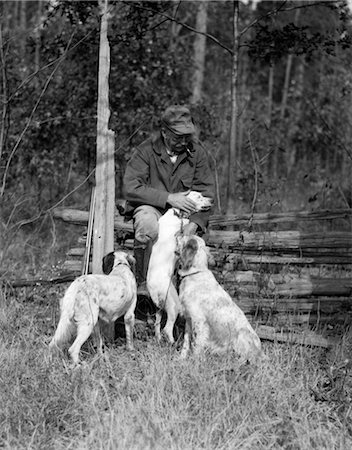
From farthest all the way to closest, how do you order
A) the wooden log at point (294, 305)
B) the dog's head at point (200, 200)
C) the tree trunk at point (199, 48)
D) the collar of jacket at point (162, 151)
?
the tree trunk at point (199, 48) → the wooden log at point (294, 305) → the collar of jacket at point (162, 151) → the dog's head at point (200, 200)

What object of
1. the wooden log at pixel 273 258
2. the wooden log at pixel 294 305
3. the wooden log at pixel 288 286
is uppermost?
the wooden log at pixel 273 258

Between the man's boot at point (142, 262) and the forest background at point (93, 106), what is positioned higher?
the forest background at point (93, 106)

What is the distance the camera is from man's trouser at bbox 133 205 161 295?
17.7ft

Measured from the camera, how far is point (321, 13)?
21.9 meters

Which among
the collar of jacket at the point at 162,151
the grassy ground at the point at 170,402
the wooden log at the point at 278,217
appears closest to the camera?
the grassy ground at the point at 170,402

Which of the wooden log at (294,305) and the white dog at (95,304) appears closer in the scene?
the white dog at (95,304)

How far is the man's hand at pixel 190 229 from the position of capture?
541cm

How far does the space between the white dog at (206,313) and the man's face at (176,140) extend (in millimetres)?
806

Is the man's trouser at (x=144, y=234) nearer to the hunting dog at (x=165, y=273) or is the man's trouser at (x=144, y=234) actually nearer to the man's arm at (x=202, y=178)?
the hunting dog at (x=165, y=273)

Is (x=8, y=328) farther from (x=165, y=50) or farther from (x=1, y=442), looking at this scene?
(x=165, y=50)

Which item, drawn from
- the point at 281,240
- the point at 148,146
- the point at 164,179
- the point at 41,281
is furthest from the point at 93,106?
the point at 164,179

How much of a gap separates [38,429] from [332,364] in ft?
7.03

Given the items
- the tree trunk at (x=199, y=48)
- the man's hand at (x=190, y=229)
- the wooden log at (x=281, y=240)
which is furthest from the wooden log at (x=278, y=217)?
the tree trunk at (x=199, y=48)

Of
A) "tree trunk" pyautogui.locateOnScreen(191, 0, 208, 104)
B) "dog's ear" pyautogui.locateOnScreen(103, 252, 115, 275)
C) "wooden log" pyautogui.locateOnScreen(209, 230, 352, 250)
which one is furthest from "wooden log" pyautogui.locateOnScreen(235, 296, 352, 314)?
"tree trunk" pyautogui.locateOnScreen(191, 0, 208, 104)
